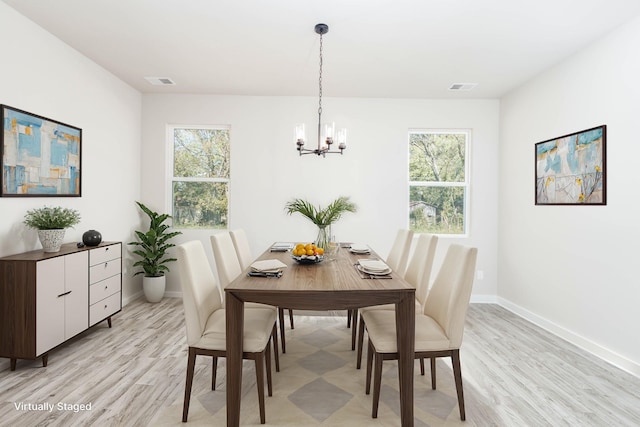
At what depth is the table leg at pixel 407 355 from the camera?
1901 mm

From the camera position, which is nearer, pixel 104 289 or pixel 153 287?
pixel 104 289

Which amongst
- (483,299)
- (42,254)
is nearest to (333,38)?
(42,254)

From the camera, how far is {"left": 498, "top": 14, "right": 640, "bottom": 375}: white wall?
284 centimetres

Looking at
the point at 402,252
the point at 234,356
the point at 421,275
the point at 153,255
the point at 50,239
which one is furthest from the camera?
the point at 153,255

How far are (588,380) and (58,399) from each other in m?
3.63

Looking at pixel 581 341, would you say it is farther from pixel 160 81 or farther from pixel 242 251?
pixel 160 81

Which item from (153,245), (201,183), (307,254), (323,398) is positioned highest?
(201,183)

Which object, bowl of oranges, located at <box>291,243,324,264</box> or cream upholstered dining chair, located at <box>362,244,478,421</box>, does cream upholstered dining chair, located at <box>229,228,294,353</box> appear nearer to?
bowl of oranges, located at <box>291,243,324,264</box>

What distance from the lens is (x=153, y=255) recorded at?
445cm

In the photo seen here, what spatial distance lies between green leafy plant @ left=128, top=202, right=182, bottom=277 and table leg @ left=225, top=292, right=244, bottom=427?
2797mm

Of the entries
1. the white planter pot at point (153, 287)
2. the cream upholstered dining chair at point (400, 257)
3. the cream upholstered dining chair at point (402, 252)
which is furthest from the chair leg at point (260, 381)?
the white planter pot at point (153, 287)

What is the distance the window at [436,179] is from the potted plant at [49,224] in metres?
3.92

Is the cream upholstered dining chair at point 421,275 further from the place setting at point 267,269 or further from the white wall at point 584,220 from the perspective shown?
the white wall at point 584,220

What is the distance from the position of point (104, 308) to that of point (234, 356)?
2.24 m
